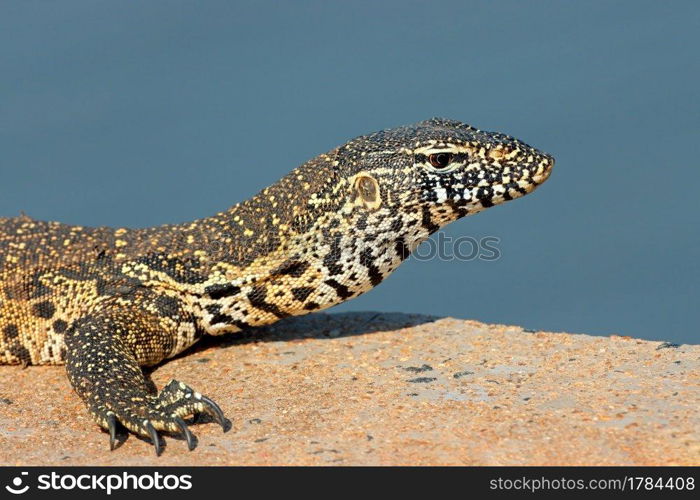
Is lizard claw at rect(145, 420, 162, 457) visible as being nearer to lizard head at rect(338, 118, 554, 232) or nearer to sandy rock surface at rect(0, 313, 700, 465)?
sandy rock surface at rect(0, 313, 700, 465)

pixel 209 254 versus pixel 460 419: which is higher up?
pixel 209 254

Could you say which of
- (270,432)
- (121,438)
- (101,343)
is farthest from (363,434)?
(101,343)

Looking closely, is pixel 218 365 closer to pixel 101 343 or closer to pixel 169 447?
pixel 101 343
